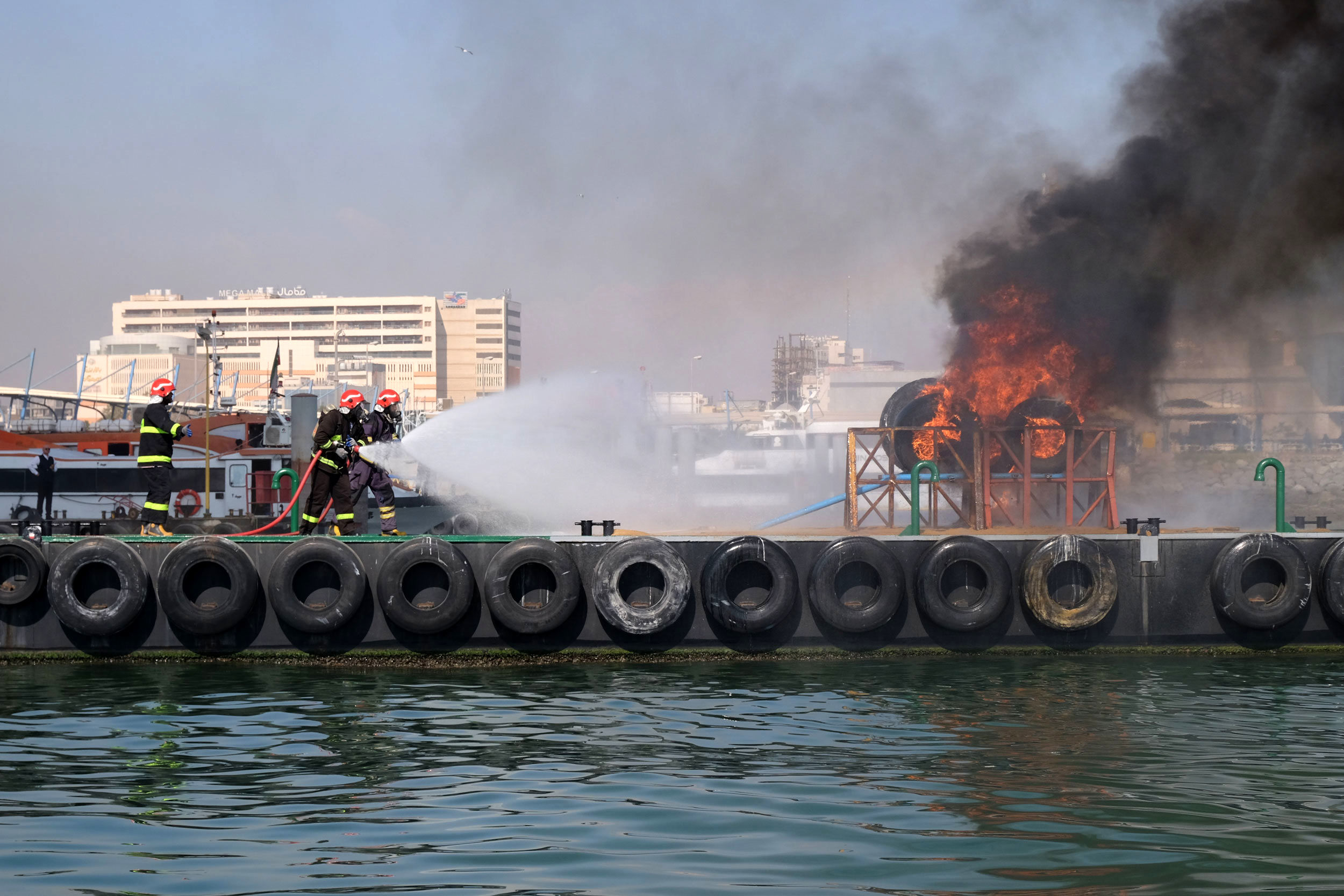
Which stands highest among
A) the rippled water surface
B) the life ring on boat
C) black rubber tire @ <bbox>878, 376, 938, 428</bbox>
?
black rubber tire @ <bbox>878, 376, 938, 428</bbox>

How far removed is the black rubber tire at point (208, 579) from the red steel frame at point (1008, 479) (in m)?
10.1

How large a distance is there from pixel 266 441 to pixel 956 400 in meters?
19.9

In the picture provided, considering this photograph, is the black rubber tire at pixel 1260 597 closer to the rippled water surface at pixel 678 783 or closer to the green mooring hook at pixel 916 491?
the rippled water surface at pixel 678 783

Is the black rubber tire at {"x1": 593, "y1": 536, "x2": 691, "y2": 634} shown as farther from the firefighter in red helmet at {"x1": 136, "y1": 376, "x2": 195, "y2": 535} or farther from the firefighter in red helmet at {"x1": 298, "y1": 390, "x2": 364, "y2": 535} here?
the firefighter in red helmet at {"x1": 136, "y1": 376, "x2": 195, "y2": 535}

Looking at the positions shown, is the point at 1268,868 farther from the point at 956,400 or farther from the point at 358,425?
the point at 956,400

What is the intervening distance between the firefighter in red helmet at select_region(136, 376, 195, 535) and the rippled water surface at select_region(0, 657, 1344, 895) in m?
2.88

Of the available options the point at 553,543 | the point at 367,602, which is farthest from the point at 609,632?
the point at 367,602

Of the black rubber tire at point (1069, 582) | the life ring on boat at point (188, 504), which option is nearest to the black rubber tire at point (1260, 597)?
the black rubber tire at point (1069, 582)

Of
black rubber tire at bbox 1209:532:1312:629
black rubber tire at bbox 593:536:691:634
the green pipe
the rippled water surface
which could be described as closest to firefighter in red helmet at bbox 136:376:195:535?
the green pipe

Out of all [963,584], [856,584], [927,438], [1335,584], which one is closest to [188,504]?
[927,438]

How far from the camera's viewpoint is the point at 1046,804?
30.1 ft

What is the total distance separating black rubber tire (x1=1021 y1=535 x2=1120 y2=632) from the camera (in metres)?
16.9

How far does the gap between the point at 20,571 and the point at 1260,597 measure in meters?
17.4

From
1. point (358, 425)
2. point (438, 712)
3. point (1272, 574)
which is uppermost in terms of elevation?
point (358, 425)
